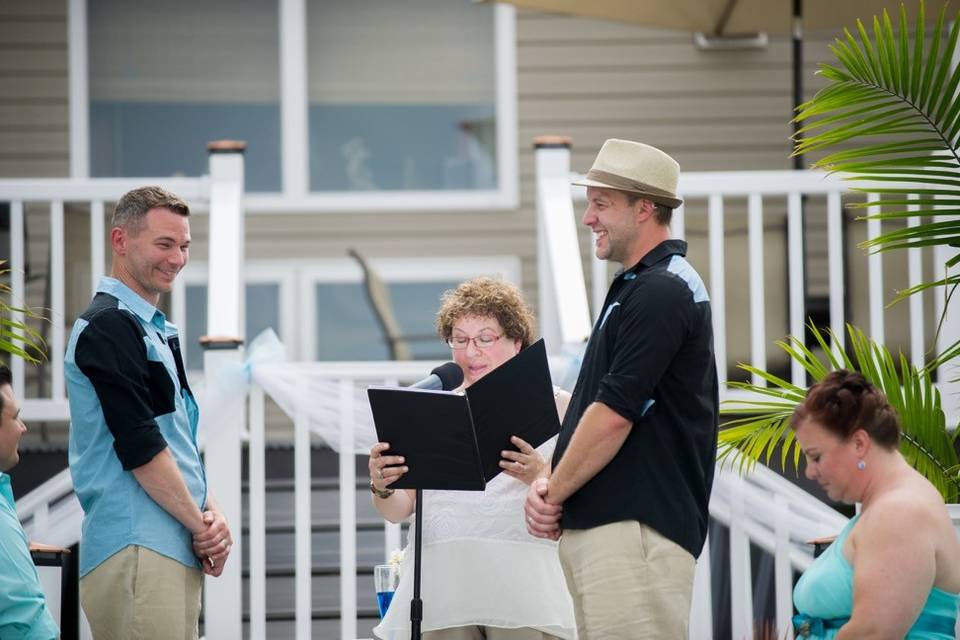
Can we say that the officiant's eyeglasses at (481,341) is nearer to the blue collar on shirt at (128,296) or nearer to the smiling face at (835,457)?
the blue collar on shirt at (128,296)

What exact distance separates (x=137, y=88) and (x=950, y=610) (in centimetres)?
626

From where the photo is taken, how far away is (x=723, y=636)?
621cm

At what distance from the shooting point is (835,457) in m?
2.74

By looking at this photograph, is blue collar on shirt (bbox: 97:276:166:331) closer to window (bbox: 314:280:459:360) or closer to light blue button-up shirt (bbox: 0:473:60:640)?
light blue button-up shirt (bbox: 0:473:60:640)

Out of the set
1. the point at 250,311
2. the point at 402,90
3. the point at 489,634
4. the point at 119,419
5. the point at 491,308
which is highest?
the point at 402,90

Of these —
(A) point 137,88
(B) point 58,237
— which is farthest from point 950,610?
(A) point 137,88

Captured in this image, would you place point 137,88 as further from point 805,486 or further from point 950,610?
point 950,610

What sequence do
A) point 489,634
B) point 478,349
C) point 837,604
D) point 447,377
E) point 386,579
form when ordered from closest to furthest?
point 837,604 → point 489,634 → point 478,349 → point 447,377 → point 386,579

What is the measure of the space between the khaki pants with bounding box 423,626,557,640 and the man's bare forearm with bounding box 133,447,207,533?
671 mm

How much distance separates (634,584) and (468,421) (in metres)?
0.55

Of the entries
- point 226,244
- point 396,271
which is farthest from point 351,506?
point 396,271

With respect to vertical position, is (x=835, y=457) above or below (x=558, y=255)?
below

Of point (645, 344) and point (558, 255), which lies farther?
point (558, 255)

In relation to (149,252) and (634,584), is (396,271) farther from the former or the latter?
(634,584)
